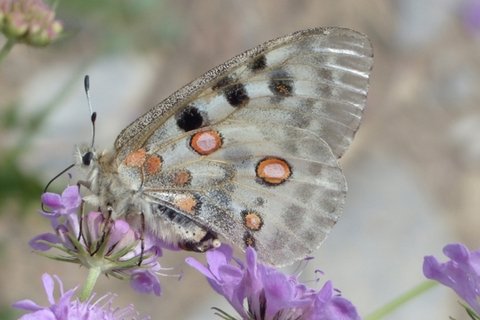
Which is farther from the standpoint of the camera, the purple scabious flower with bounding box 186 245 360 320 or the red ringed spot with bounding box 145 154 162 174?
the red ringed spot with bounding box 145 154 162 174

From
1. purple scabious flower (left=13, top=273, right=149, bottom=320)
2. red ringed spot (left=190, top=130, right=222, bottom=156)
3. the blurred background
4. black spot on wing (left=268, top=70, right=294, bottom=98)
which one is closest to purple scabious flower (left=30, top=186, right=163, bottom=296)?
purple scabious flower (left=13, top=273, right=149, bottom=320)

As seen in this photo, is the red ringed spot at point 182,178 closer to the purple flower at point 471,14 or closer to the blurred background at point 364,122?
the blurred background at point 364,122

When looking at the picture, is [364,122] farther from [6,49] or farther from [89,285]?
[89,285]

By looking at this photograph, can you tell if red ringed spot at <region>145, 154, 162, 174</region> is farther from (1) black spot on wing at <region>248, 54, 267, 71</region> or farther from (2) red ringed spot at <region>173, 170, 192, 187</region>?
(1) black spot on wing at <region>248, 54, 267, 71</region>

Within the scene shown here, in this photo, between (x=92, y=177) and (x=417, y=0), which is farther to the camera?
(x=417, y=0)

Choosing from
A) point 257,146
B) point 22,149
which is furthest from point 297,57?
point 22,149

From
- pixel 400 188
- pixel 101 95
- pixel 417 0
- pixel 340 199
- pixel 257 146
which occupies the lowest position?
pixel 340 199

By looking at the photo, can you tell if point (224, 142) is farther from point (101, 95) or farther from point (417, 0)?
point (417, 0)

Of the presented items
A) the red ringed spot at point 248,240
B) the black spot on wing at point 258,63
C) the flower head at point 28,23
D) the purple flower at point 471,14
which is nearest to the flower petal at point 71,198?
the red ringed spot at point 248,240
